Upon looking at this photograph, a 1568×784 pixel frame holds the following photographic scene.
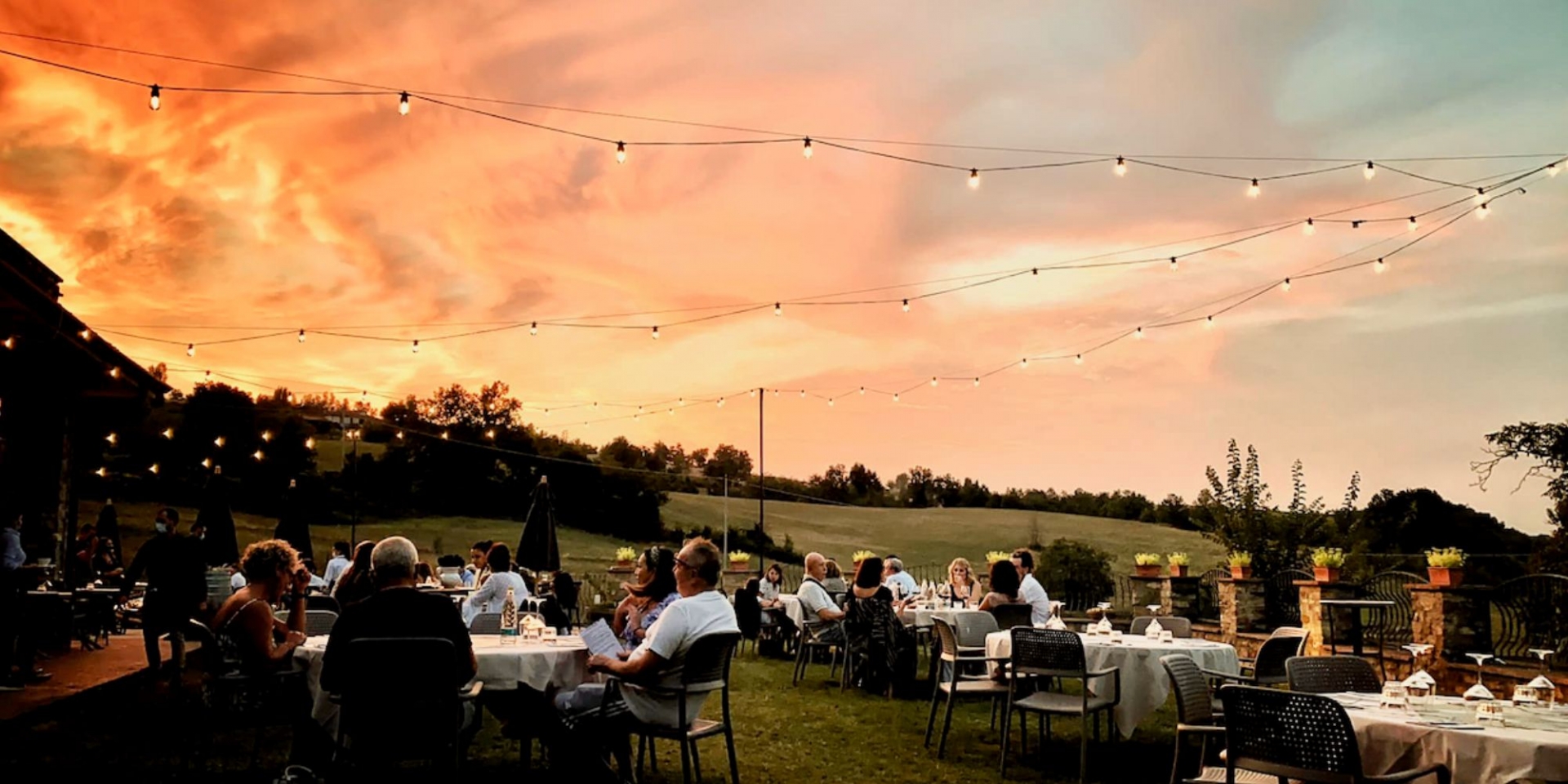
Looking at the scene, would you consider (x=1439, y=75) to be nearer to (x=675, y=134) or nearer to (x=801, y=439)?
(x=675, y=134)

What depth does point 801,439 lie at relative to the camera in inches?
1092

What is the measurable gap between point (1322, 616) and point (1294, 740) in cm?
763

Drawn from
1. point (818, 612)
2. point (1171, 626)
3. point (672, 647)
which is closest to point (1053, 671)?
point (672, 647)

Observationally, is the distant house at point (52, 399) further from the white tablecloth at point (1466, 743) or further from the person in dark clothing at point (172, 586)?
the white tablecloth at point (1466, 743)

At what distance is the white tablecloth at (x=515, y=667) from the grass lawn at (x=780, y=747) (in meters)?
1.11

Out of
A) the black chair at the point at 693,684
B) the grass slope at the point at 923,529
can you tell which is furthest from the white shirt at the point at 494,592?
the grass slope at the point at 923,529

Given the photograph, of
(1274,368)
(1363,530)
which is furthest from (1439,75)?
(1363,530)

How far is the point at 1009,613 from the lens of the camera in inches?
335

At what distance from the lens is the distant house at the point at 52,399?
1207 centimetres

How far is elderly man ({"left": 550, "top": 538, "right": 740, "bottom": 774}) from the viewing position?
5027mm

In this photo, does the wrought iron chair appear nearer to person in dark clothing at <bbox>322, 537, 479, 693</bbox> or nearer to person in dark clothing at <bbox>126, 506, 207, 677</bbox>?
person in dark clothing at <bbox>322, 537, 479, 693</bbox>

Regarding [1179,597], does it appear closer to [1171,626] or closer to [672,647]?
[1171,626]

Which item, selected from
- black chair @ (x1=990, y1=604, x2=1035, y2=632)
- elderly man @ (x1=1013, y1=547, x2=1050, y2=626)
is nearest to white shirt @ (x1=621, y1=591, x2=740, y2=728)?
black chair @ (x1=990, y1=604, x2=1035, y2=632)

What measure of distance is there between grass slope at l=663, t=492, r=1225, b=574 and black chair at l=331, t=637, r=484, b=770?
27.2 metres
